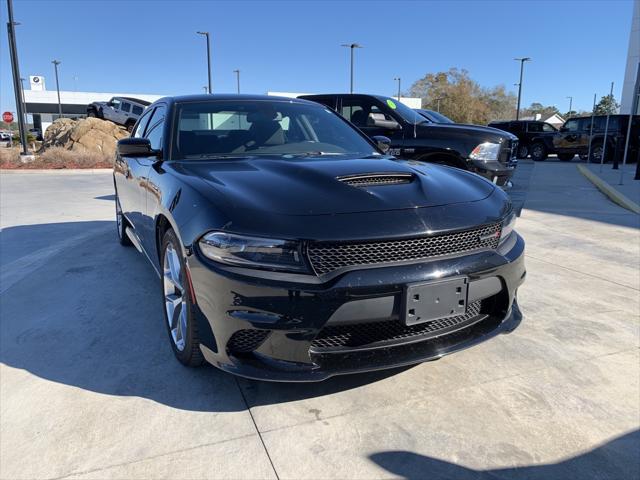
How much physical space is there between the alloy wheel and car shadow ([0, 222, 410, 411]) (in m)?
0.19

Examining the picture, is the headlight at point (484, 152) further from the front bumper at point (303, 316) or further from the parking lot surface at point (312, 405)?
the front bumper at point (303, 316)

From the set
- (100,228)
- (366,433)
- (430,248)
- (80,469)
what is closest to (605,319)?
(430,248)

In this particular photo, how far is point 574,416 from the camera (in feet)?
7.44

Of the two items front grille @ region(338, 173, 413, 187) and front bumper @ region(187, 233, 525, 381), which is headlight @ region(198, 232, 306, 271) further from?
front grille @ region(338, 173, 413, 187)

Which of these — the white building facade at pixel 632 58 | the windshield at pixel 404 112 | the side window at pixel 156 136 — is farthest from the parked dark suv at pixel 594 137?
the side window at pixel 156 136

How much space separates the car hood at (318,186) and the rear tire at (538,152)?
843 inches

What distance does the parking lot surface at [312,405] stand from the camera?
1938 millimetres

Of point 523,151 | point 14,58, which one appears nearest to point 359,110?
point 14,58

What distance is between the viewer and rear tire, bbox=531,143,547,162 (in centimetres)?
2191

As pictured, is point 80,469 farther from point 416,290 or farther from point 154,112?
point 154,112

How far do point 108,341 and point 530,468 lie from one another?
7.98ft

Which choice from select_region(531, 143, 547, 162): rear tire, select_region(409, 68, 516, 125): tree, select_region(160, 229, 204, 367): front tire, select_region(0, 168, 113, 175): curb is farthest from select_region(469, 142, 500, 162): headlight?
select_region(409, 68, 516, 125): tree

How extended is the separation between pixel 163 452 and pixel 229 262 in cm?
84

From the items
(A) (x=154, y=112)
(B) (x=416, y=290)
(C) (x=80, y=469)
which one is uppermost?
(A) (x=154, y=112)
